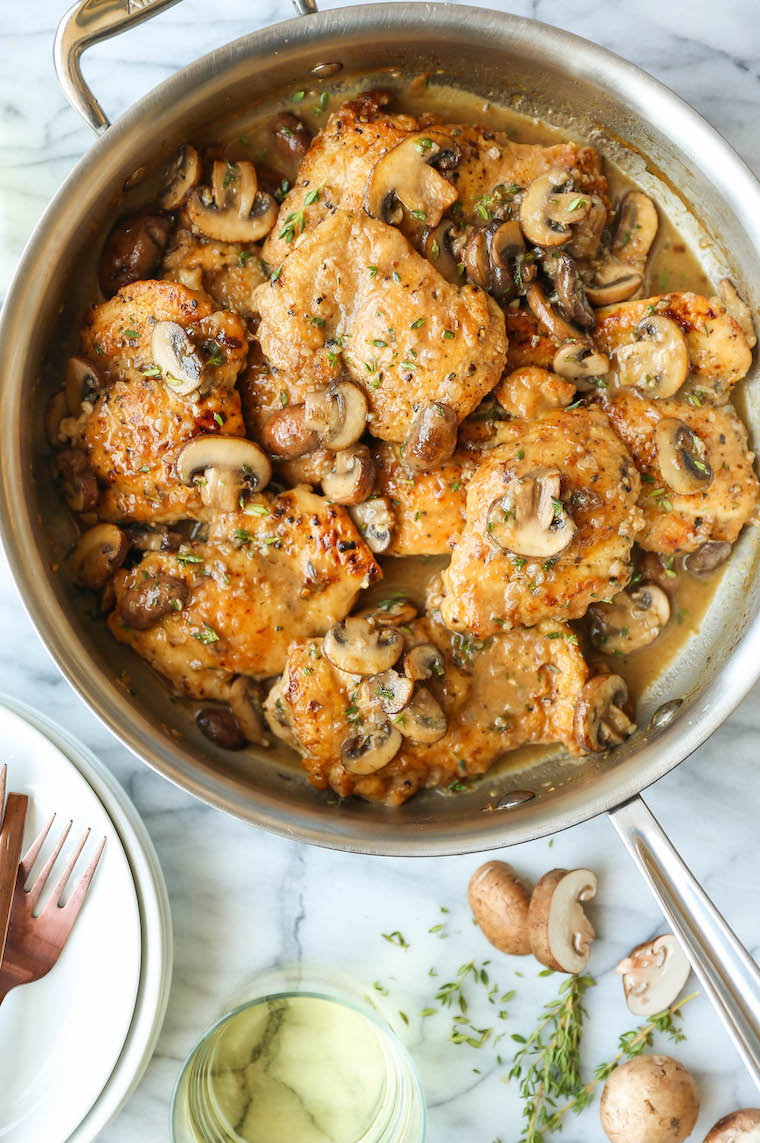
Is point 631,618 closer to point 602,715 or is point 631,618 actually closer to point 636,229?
point 602,715

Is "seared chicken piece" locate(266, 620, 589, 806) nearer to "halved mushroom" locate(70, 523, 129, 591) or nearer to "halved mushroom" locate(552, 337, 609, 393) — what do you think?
"halved mushroom" locate(70, 523, 129, 591)

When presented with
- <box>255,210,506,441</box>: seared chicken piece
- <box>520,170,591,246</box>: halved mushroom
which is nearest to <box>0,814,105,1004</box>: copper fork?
<box>255,210,506,441</box>: seared chicken piece

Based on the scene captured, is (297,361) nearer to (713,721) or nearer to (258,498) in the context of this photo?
(258,498)

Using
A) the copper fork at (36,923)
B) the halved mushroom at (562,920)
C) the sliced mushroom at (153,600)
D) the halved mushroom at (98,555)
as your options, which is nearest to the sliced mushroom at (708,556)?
the halved mushroom at (562,920)

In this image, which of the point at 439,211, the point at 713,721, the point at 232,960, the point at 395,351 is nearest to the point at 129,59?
the point at 439,211

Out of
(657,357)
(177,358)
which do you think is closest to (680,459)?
(657,357)
